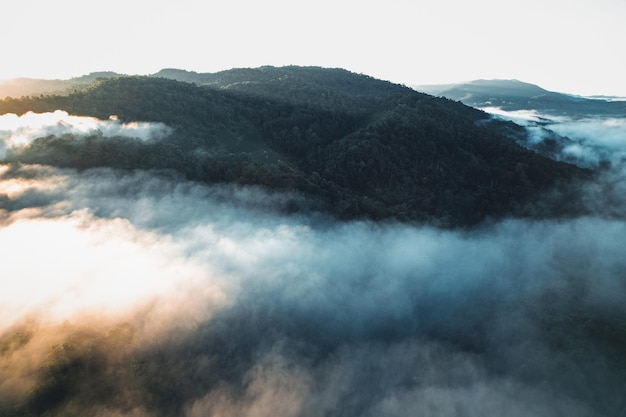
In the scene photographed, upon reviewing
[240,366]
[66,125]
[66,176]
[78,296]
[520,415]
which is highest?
[66,125]

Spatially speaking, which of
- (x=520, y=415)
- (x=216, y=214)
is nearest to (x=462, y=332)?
(x=520, y=415)

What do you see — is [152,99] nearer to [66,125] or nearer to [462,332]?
[66,125]

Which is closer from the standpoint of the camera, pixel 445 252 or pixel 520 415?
pixel 520 415

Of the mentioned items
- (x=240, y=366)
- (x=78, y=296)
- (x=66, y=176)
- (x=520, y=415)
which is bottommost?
(x=520, y=415)

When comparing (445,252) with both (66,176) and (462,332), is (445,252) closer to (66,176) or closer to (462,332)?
(462,332)

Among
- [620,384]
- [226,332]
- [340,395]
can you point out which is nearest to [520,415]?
[620,384]

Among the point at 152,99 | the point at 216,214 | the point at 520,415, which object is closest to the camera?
the point at 520,415

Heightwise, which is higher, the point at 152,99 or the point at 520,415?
the point at 152,99

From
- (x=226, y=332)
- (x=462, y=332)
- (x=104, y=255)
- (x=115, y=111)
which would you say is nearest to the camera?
(x=226, y=332)

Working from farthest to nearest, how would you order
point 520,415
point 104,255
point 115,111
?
point 115,111
point 104,255
point 520,415
